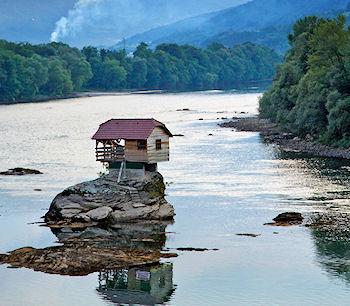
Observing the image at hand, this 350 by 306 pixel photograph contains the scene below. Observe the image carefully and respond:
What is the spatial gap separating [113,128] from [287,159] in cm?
3665

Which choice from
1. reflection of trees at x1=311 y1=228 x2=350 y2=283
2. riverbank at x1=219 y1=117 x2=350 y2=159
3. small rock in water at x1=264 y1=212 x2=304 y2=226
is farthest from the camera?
riverbank at x1=219 y1=117 x2=350 y2=159

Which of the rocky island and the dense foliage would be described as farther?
the dense foliage

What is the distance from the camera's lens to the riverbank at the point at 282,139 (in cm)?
11294

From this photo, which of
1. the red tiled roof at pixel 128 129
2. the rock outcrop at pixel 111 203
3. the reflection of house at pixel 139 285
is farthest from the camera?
the red tiled roof at pixel 128 129

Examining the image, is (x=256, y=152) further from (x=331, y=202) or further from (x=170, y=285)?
(x=170, y=285)

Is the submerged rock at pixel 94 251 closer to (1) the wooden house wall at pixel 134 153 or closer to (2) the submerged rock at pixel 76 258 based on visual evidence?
(2) the submerged rock at pixel 76 258

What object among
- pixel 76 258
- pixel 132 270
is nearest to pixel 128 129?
pixel 76 258

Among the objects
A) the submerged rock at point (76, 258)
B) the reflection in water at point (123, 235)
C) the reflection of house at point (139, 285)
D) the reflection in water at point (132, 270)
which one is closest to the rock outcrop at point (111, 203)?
the reflection in water at point (123, 235)

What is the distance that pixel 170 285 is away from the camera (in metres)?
55.6

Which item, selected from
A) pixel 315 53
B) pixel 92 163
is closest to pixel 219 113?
pixel 315 53

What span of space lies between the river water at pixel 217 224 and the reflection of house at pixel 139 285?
124 millimetres

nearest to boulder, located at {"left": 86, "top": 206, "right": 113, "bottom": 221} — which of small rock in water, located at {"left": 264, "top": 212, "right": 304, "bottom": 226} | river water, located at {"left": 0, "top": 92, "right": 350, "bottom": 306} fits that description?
river water, located at {"left": 0, "top": 92, "right": 350, "bottom": 306}

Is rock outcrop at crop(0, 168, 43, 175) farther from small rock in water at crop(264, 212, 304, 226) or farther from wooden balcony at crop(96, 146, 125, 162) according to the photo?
small rock in water at crop(264, 212, 304, 226)

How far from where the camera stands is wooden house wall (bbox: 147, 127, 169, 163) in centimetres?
7600
